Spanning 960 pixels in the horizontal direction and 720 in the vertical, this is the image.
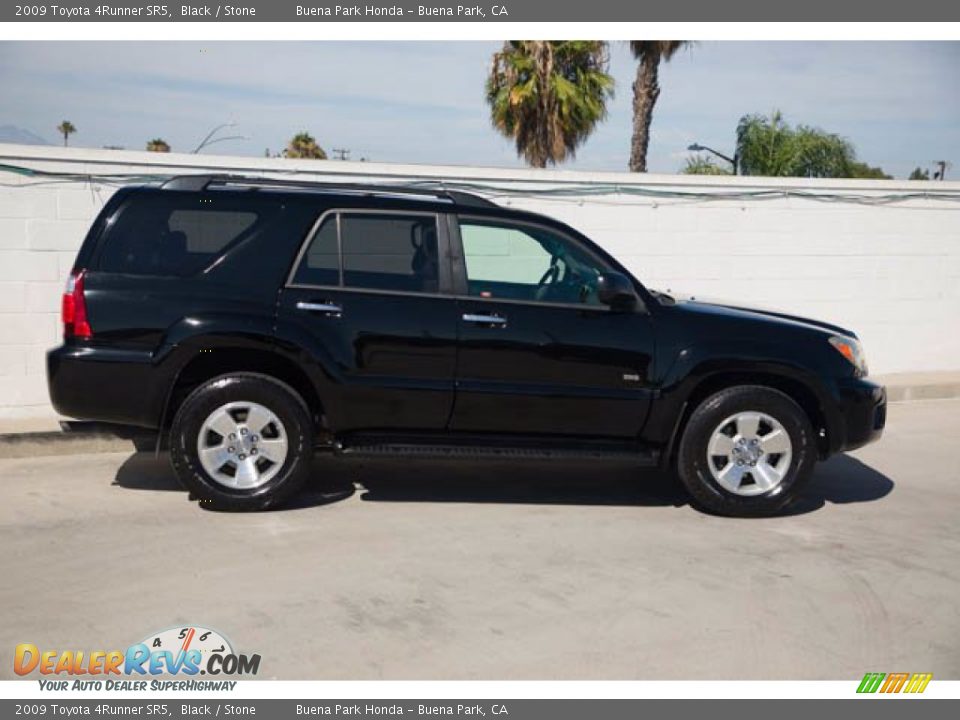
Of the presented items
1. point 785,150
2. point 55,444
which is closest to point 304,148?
point 785,150

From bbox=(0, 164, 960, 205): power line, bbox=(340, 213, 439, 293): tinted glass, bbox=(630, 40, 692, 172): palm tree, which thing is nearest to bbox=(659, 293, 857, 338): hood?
bbox=(340, 213, 439, 293): tinted glass

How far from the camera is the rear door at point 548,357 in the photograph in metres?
5.88

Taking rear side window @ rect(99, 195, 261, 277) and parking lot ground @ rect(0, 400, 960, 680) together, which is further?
rear side window @ rect(99, 195, 261, 277)

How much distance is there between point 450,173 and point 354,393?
3.69 m

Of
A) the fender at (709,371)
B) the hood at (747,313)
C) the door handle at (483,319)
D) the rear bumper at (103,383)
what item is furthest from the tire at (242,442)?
the hood at (747,313)

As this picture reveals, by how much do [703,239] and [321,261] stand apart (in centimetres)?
515

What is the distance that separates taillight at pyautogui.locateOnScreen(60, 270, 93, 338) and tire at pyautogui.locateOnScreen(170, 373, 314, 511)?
686 mm

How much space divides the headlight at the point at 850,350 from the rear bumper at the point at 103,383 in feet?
13.2

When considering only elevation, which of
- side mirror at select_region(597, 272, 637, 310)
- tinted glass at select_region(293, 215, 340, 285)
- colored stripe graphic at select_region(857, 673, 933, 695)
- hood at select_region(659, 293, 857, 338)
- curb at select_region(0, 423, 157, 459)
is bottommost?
Answer: colored stripe graphic at select_region(857, 673, 933, 695)

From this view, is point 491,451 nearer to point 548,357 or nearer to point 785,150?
point 548,357

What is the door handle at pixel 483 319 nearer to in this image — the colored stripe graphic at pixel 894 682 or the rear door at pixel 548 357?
the rear door at pixel 548 357

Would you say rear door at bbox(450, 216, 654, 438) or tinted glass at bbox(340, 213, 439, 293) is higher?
tinted glass at bbox(340, 213, 439, 293)

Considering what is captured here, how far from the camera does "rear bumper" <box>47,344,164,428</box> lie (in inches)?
222

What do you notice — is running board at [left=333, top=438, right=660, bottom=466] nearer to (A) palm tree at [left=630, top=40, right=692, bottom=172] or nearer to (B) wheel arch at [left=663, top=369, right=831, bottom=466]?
(B) wheel arch at [left=663, top=369, right=831, bottom=466]
